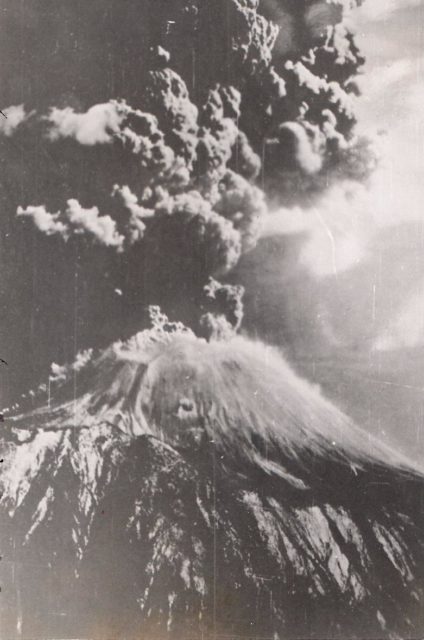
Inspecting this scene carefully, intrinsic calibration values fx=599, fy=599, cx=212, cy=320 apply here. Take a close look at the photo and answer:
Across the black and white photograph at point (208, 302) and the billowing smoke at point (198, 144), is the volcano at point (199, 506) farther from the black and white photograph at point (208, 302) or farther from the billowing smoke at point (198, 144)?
the billowing smoke at point (198, 144)

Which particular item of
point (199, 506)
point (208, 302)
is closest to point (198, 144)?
point (208, 302)

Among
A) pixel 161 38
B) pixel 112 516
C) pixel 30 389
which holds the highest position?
pixel 161 38

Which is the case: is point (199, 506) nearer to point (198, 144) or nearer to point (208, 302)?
point (208, 302)

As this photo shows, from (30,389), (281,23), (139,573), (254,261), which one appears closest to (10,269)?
(30,389)

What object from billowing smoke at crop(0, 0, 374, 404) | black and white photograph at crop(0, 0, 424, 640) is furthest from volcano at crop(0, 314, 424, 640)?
billowing smoke at crop(0, 0, 374, 404)

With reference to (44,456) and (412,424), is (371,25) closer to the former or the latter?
(412,424)

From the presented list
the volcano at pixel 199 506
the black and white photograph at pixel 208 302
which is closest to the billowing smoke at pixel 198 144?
the black and white photograph at pixel 208 302
